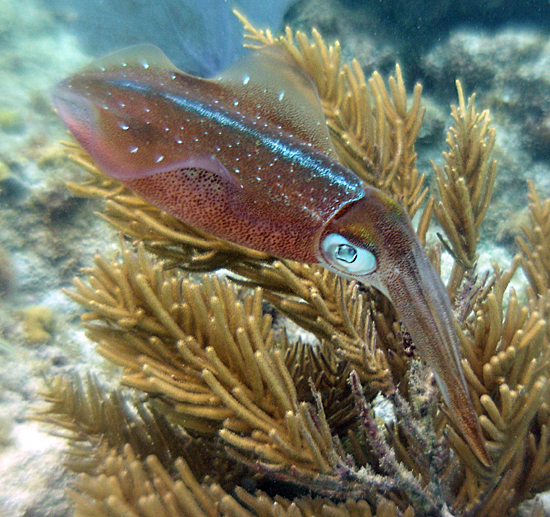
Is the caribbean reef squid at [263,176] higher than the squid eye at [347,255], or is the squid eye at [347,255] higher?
the caribbean reef squid at [263,176]

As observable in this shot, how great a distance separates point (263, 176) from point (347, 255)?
32cm

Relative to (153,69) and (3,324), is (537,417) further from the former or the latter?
(3,324)

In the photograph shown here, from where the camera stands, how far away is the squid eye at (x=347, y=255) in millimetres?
924

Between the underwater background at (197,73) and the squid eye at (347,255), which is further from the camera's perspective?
the underwater background at (197,73)

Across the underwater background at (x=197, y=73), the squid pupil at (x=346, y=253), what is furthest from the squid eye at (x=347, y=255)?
the underwater background at (x=197, y=73)

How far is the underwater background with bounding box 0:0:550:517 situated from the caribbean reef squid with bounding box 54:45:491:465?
2.81 metres

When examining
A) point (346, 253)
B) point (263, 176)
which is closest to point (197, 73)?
point (263, 176)

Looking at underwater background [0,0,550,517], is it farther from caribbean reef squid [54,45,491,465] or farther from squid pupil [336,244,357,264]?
squid pupil [336,244,357,264]

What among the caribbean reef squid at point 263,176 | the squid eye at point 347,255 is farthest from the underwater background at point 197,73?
the squid eye at point 347,255

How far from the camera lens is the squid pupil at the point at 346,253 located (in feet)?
3.06

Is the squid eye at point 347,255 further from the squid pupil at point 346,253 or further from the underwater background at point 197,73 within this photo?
the underwater background at point 197,73

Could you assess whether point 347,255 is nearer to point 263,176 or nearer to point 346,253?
point 346,253

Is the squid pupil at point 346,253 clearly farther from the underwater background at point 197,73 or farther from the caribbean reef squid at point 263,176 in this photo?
the underwater background at point 197,73

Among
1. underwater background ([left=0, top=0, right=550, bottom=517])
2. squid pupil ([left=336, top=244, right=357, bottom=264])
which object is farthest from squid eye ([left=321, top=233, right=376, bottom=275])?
underwater background ([left=0, top=0, right=550, bottom=517])
